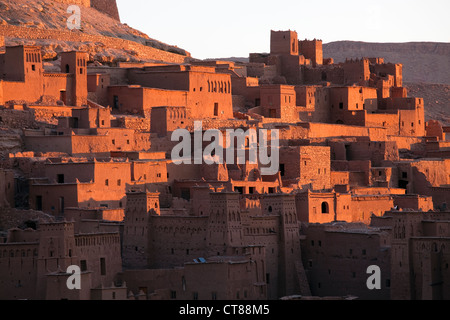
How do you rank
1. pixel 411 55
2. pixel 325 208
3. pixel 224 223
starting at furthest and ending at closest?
1. pixel 411 55
2. pixel 325 208
3. pixel 224 223

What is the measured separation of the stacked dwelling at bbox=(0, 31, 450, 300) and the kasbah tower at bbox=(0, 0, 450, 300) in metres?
0.05

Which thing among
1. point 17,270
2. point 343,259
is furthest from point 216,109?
point 17,270

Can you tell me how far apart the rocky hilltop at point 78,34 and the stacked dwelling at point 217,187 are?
4.14m

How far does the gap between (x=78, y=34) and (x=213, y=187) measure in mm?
21236

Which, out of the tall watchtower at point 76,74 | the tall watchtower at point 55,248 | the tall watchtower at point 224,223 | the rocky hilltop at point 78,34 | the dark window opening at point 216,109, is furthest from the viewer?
the rocky hilltop at point 78,34

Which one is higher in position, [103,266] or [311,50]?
[311,50]

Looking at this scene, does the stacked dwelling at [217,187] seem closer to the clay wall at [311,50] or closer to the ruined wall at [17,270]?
the ruined wall at [17,270]

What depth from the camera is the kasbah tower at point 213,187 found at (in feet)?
130

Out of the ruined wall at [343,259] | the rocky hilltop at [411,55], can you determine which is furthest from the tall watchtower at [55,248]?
the rocky hilltop at [411,55]

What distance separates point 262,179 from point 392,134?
14120 mm

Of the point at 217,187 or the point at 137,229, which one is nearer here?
the point at 137,229

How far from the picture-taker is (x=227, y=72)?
61625 millimetres

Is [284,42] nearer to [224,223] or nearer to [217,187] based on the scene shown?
[217,187]

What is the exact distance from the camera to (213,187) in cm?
4581
